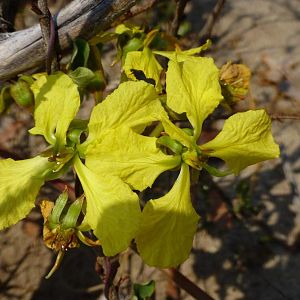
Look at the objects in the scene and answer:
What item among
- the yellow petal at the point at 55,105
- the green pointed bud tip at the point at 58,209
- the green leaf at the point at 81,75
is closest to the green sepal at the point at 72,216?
the green pointed bud tip at the point at 58,209

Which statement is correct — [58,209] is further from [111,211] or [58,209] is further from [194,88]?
[194,88]

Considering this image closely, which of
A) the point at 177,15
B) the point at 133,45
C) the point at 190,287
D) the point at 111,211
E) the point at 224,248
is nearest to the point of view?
the point at 111,211

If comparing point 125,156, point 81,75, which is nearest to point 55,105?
point 81,75

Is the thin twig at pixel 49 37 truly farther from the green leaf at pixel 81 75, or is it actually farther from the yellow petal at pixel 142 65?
the yellow petal at pixel 142 65

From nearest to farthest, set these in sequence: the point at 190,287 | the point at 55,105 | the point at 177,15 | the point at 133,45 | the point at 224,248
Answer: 1. the point at 55,105
2. the point at 133,45
3. the point at 190,287
4. the point at 177,15
5. the point at 224,248

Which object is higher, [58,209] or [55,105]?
[55,105]

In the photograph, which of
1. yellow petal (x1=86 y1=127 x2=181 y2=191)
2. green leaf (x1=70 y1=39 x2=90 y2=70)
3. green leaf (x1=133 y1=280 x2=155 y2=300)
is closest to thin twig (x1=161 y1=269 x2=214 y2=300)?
green leaf (x1=133 y1=280 x2=155 y2=300)

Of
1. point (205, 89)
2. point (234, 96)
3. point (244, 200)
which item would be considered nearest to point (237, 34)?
point (244, 200)
